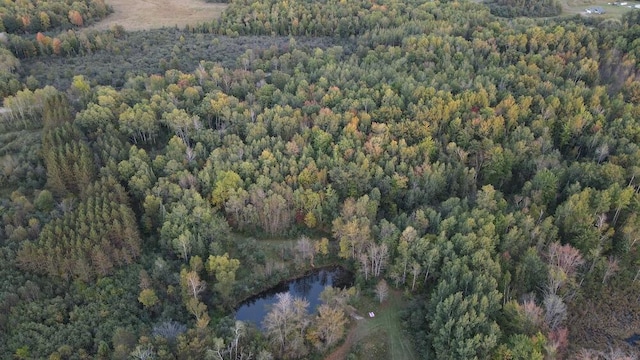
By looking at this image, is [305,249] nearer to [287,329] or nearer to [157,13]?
[287,329]

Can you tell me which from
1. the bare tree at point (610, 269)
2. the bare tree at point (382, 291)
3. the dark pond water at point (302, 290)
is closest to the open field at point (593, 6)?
the bare tree at point (610, 269)

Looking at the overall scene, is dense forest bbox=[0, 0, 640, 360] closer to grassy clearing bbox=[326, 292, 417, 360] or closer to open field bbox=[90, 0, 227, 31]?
grassy clearing bbox=[326, 292, 417, 360]

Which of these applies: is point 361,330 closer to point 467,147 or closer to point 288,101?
point 467,147

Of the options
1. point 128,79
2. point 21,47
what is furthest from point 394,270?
point 21,47

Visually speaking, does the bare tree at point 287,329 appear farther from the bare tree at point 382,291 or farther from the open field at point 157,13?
the open field at point 157,13

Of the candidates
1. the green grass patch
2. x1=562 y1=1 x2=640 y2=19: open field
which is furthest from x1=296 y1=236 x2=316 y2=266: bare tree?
x1=562 y1=1 x2=640 y2=19: open field

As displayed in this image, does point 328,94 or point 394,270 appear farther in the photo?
point 328,94
